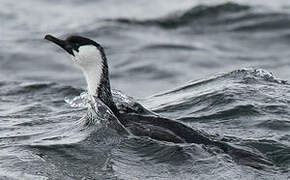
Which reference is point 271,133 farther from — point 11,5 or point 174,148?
point 11,5

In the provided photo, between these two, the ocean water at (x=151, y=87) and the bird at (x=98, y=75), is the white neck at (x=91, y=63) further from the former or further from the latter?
the ocean water at (x=151, y=87)

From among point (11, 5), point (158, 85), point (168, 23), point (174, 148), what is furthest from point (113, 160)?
point (11, 5)

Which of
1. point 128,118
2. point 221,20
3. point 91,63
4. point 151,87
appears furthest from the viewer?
point 221,20

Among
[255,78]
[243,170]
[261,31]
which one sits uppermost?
[261,31]

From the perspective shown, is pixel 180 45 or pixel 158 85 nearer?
pixel 158 85

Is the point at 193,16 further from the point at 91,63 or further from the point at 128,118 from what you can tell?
the point at 128,118

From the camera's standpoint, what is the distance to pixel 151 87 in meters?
16.5

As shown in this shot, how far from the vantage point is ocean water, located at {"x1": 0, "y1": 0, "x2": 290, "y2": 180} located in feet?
32.4

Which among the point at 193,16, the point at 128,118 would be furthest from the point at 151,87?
the point at 128,118

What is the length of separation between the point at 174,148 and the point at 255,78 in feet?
11.5

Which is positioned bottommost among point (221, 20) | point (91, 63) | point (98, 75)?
point (98, 75)

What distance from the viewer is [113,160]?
32.9ft

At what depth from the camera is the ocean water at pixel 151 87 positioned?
9883mm

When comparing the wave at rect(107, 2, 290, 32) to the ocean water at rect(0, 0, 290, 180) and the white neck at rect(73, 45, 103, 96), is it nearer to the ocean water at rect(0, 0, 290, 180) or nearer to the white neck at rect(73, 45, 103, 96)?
the ocean water at rect(0, 0, 290, 180)
